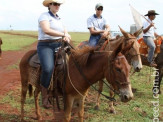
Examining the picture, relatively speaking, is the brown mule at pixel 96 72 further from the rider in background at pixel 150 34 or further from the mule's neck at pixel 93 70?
the rider in background at pixel 150 34

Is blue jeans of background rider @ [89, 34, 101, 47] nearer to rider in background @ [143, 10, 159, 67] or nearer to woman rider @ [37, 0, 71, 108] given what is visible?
woman rider @ [37, 0, 71, 108]

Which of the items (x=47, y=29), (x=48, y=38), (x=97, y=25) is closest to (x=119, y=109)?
(x=97, y=25)

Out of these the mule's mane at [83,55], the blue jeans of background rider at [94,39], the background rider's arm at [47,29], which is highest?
the background rider's arm at [47,29]

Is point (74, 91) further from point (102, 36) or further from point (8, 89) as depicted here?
point (8, 89)

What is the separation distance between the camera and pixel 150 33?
29.2ft

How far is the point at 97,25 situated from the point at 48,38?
2.79 metres

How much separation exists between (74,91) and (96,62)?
31.9 inches

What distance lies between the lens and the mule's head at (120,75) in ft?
12.2

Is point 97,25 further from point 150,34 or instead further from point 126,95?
point 126,95

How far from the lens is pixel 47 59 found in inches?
180

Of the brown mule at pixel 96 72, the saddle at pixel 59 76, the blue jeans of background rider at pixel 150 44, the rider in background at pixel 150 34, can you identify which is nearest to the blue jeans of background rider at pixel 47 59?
the saddle at pixel 59 76

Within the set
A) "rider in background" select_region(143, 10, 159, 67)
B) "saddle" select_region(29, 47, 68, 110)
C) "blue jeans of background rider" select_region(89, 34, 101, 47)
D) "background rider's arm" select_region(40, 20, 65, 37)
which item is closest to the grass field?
"rider in background" select_region(143, 10, 159, 67)

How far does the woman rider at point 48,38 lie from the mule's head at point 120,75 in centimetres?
135

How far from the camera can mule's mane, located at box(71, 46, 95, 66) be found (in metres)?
4.29
